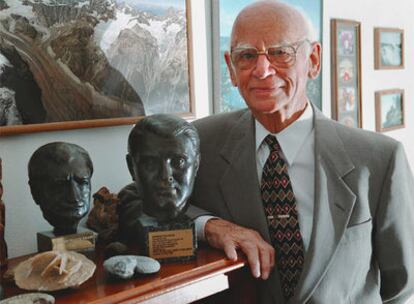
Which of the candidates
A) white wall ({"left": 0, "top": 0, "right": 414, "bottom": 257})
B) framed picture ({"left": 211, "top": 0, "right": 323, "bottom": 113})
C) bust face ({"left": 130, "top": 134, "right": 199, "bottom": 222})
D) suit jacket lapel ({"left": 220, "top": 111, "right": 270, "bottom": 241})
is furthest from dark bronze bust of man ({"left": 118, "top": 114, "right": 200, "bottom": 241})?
framed picture ({"left": 211, "top": 0, "right": 323, "bottom": 113})

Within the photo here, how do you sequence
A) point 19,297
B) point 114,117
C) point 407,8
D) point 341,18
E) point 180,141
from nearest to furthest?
point 19,297 → point 180,141 → point 114,117 → point 341,18 → point 407,8

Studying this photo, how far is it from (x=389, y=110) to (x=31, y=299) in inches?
86.2

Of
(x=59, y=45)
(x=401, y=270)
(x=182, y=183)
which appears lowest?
(x=401, y=270)

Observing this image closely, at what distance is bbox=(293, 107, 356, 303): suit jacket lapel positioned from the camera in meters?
1.18

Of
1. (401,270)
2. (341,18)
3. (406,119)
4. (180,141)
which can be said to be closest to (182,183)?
(180,141)

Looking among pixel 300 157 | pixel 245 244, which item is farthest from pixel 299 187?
pixel 245 244

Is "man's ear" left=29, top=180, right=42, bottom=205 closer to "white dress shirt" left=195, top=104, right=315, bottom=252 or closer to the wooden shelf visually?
the wooden shelf

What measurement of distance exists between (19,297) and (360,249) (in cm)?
75

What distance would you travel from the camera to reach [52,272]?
895 millimetres

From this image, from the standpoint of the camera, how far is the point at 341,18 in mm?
2338

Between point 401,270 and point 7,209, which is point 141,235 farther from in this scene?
point 401,270

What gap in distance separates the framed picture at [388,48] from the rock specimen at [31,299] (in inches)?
83.8

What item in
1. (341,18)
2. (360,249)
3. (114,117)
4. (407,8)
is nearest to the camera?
(360,249)

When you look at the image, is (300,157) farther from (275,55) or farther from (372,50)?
(372,50)
